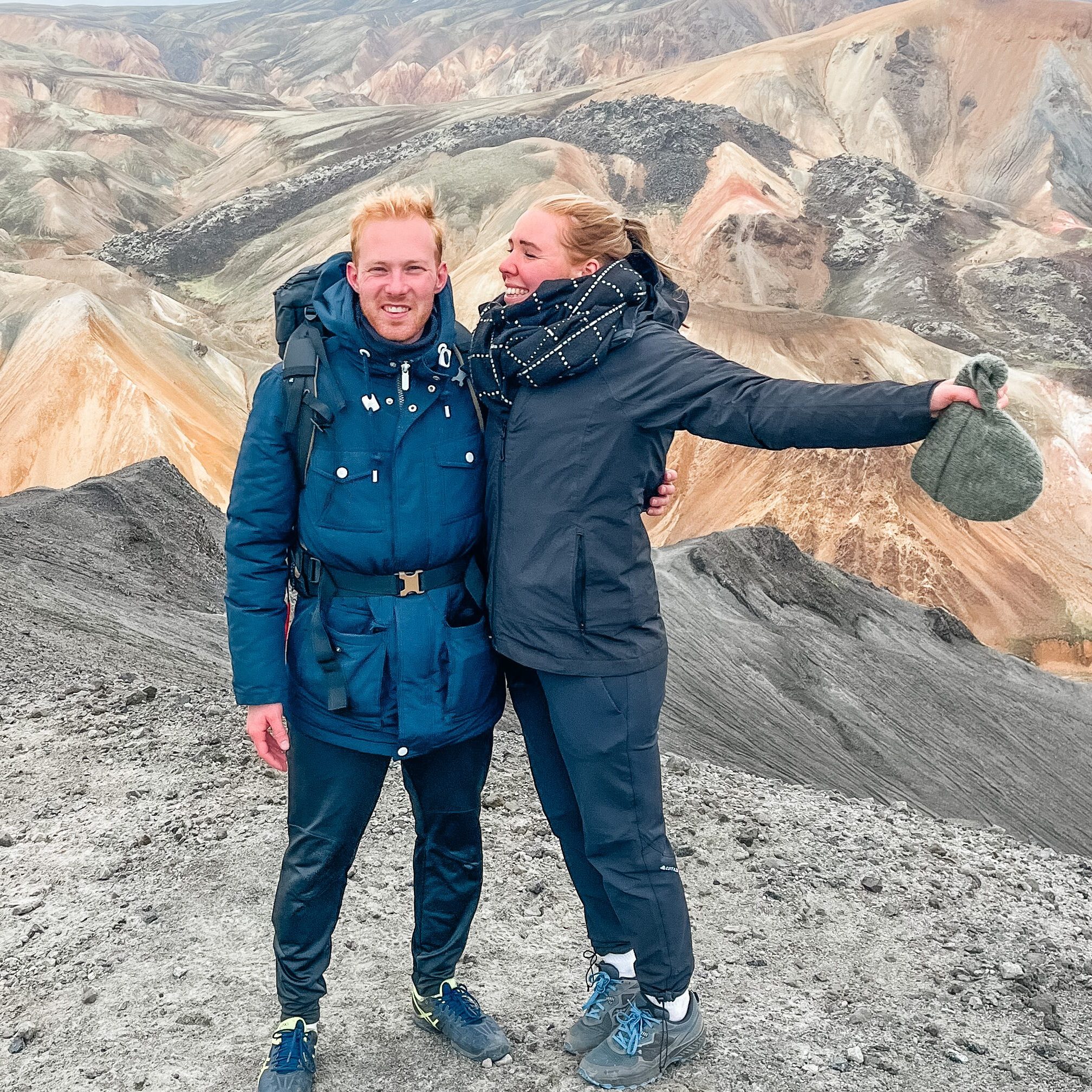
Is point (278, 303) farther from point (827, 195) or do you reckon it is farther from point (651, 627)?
point (827, 195)

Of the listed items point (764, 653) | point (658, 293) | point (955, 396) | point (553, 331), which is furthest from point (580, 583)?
point (764, 653)

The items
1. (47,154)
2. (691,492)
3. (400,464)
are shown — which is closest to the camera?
(400,464)

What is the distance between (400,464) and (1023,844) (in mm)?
5740

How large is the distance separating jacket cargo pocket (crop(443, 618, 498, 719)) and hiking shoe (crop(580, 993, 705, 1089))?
115 cm

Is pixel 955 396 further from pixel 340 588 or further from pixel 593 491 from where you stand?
pixel 340 588

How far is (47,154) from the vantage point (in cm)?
5412

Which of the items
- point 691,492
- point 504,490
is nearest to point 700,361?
point 504,490

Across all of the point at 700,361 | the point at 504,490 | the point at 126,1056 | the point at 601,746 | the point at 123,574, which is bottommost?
the point at 123,574

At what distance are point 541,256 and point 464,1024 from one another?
2519 millimetres

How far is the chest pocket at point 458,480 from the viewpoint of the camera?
293 cm

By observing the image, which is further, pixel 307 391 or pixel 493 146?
pixel 493 146

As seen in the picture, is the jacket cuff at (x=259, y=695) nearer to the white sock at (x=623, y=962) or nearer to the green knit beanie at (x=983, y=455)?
the white sock at (x=623, y=962)

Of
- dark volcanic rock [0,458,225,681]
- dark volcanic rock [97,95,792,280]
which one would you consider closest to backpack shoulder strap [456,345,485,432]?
dark volcanic rock [0,458,225,681]

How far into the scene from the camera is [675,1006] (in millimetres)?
3309
